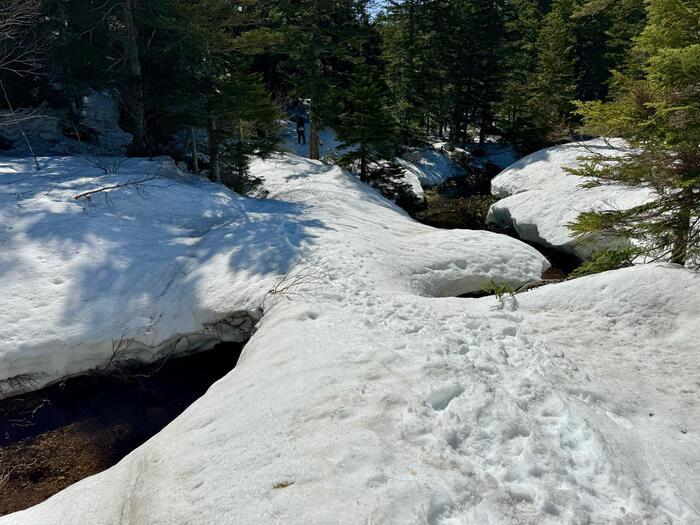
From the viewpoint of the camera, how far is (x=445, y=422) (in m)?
3.86

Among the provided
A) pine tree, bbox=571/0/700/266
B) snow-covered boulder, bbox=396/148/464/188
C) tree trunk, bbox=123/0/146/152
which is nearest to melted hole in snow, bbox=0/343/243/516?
pine tree, bbox=571/0/700/266

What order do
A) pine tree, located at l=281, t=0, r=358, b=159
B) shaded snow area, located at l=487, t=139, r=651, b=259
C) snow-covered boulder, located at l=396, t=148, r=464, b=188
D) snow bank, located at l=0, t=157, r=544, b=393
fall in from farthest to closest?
snow-covered boulder, located at l=396, t=148, r=464, b=188 < pine tree, located at l=281, t=0, r=358, b=159 < shaded snow area, located at l=487, t=139, r=651, b=259 < snow bank, located at l=0, t=157, r=544, b=393

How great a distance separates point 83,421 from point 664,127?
9879 mm

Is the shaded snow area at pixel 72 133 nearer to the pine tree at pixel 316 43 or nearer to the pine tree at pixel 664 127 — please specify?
the pine tree at pixel 316 43

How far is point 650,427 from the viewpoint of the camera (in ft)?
12.4

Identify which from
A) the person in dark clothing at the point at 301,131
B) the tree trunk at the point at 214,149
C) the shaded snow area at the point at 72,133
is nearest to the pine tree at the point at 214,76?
the tree trunk at the point at 214,149

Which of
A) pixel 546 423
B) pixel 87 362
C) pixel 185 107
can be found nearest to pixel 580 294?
pixel 546 423

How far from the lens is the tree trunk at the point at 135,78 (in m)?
14.2

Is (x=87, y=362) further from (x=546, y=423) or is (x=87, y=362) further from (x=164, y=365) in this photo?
(x=546, y=423)

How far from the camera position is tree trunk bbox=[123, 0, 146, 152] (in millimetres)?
14172

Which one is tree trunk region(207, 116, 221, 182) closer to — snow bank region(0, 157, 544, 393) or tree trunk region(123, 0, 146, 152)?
tree trunk region(123, 0, 146, 152)

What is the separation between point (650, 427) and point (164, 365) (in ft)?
24.5

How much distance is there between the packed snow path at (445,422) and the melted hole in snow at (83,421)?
1.78 m

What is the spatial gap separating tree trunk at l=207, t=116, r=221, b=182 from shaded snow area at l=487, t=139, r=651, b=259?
11.7 m
